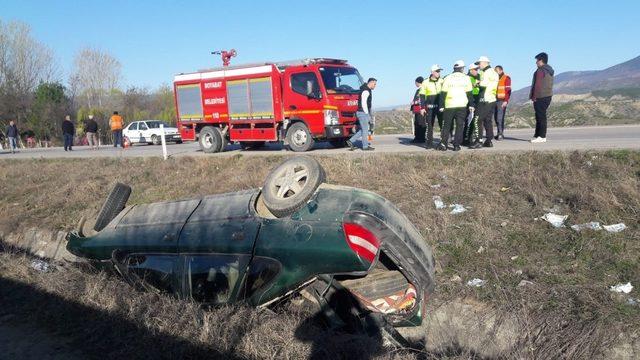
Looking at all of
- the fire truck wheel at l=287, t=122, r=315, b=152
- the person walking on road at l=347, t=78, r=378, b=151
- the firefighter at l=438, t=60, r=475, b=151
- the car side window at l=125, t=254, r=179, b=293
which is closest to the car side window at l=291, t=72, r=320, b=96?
the fire truck wheel at l=287, t=122, r=315, b=152

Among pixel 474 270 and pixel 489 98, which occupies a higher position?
pixel 489 98

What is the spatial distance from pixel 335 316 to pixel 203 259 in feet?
3.87

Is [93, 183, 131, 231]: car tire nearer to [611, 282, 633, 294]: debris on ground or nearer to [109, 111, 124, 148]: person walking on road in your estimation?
[611, 282, 633, 294]: debris on ground

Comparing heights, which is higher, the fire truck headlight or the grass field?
the fire truck headlight

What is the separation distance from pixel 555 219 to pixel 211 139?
1098cm

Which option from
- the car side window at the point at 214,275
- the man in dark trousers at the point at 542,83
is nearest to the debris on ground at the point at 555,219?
the car side window at the point at 214,275

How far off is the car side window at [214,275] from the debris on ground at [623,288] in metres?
3.34

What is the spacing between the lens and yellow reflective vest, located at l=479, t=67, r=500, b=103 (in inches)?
392

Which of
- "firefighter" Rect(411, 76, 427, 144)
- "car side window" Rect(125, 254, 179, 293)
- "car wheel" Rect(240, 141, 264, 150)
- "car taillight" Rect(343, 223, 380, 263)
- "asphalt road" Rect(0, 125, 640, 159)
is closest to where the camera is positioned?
"car taillight" Rect(343, 223, 380, 263)

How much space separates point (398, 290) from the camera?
152 inches

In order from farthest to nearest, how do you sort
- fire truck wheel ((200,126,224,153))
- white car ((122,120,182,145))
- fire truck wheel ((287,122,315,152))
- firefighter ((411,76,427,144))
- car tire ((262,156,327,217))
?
white car ((122,120,182,145))
fire truck wheel ((200,126,224,153))
fire truck wheel ((287,122,315,152))
firefighter ((411,76,427,144))
car tire ((262,156,327,217))

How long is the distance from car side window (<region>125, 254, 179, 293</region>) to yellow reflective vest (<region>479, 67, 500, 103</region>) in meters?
7.86

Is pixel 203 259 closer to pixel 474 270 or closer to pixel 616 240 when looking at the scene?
pixel 474 270

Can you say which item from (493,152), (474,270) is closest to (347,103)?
(493,152)
